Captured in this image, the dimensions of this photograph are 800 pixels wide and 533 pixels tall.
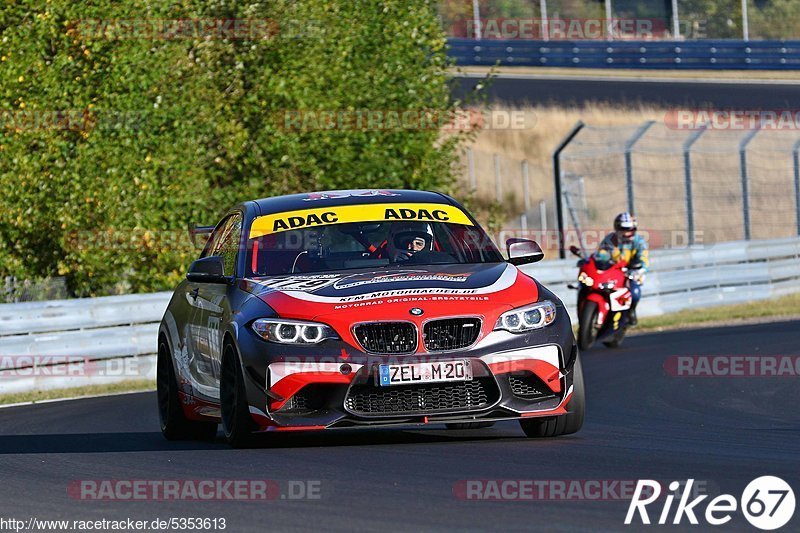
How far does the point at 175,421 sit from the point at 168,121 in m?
12.0

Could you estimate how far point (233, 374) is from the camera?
8906 millimetres

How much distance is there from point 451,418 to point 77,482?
192 cm

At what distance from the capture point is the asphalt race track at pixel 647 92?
43.5 m

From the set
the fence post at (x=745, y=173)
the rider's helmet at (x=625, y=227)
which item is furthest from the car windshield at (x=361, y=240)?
the fence post at (x=745, y=173)

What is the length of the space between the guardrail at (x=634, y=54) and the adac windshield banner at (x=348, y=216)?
38.2 m

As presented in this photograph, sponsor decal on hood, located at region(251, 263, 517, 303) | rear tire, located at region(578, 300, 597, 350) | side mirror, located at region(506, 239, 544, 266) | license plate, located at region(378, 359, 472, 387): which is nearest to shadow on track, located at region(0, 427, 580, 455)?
license plate, located at region(378, 359, 472, 387)

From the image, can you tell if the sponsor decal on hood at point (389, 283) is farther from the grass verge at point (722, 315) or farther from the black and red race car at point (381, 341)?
the grass verge at point (722, 315)

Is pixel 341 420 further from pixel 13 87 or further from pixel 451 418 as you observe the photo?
pixel 13 87

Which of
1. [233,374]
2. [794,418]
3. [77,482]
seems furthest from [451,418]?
[794,418]

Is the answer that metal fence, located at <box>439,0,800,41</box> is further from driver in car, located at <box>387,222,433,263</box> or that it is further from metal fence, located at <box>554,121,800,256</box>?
driver in car, located at <box>387,222,433,263</box>

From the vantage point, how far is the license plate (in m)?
8.34

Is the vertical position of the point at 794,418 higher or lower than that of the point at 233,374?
lower

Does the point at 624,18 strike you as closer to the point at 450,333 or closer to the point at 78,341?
the point at 78,341

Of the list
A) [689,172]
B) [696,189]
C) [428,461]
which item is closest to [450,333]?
[428,461]
